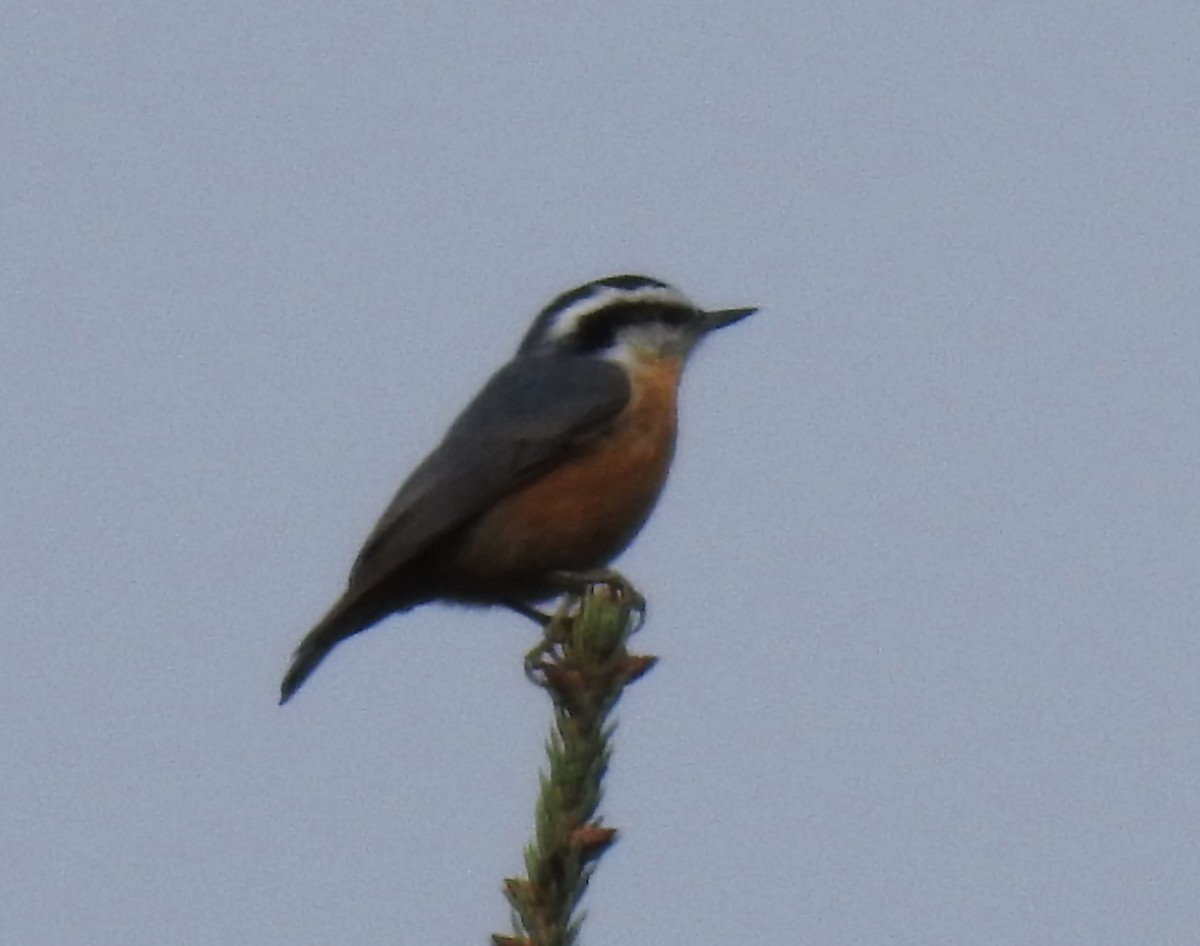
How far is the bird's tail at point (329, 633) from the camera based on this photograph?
6238mm

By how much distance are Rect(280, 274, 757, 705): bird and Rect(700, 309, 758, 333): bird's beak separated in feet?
1.90

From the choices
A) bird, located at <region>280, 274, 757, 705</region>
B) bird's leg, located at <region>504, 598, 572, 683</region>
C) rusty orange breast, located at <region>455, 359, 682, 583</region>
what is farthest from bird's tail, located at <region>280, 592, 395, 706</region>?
bird's leg, located at <region>504, 598, 572, 683</region>

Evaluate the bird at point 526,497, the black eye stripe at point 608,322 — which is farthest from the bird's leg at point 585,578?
the black eye stripe at point 608,322

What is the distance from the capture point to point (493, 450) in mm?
7105

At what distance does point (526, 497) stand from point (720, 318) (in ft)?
4.51

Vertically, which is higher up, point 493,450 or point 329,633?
point 493,450

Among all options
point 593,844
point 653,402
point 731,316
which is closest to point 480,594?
point 653,402

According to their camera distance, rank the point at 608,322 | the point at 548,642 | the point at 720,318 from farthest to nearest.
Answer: the point at 720,318 < the point at 608,322 < the point at 548,642

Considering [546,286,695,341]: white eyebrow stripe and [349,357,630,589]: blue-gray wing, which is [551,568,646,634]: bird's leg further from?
[546,286,695,341]: white eyebrow stripe

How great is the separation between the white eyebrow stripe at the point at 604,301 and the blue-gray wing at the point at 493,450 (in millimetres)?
327

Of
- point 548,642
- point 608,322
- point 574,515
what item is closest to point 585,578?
point 574,515

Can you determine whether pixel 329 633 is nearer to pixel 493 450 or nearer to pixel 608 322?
pixel 493 450

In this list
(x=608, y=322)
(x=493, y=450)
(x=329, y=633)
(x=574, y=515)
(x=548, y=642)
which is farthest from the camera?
(x=608, y=322)

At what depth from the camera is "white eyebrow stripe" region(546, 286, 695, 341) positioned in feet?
25.4
